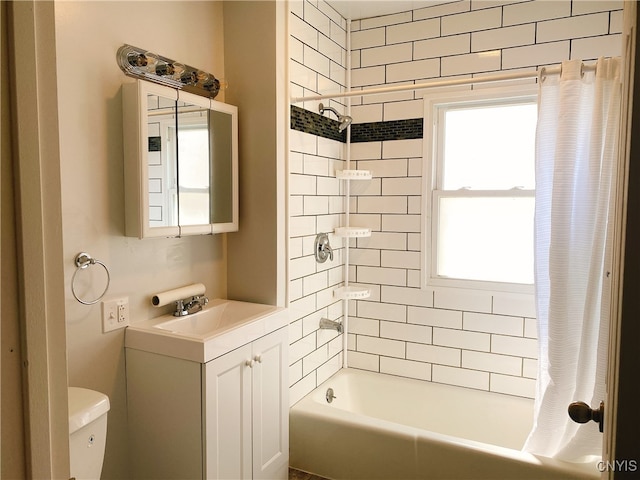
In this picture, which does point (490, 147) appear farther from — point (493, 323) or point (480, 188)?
point (493, 323)

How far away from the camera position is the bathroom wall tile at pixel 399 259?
120 inches

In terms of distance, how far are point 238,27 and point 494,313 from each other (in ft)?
7.10

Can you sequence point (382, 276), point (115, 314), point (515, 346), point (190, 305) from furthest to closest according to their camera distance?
point (382, 276) < point (515, 346) < point (190, 305) < point (115, 314)

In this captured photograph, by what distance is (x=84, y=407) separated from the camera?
150 cm

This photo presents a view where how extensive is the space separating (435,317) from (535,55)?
→ 65.0 inches

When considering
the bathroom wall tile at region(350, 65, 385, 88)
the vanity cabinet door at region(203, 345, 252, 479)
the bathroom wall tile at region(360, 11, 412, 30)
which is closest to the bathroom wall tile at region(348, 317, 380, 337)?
the vanity cabinet door at region(203, 345, 252, 479)

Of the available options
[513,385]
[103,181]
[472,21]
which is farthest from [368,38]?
[513,385]

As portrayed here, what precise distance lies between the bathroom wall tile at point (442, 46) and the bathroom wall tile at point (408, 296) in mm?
1471

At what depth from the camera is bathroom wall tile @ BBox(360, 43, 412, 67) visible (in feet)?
9.83

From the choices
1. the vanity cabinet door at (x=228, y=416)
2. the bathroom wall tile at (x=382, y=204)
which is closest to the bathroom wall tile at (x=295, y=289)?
the vanity cabinet door at (x=228, y=416)

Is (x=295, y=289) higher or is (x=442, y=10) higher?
(x=442, y=10)

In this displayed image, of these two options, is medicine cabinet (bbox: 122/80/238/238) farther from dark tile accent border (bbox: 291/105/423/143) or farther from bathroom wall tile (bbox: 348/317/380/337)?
bathroom wall tile (bbox: 348/317/380/337)

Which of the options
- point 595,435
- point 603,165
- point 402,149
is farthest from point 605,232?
point 402,149

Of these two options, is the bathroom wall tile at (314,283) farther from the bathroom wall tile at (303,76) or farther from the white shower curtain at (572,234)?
the white shower curtain at (572,234)
